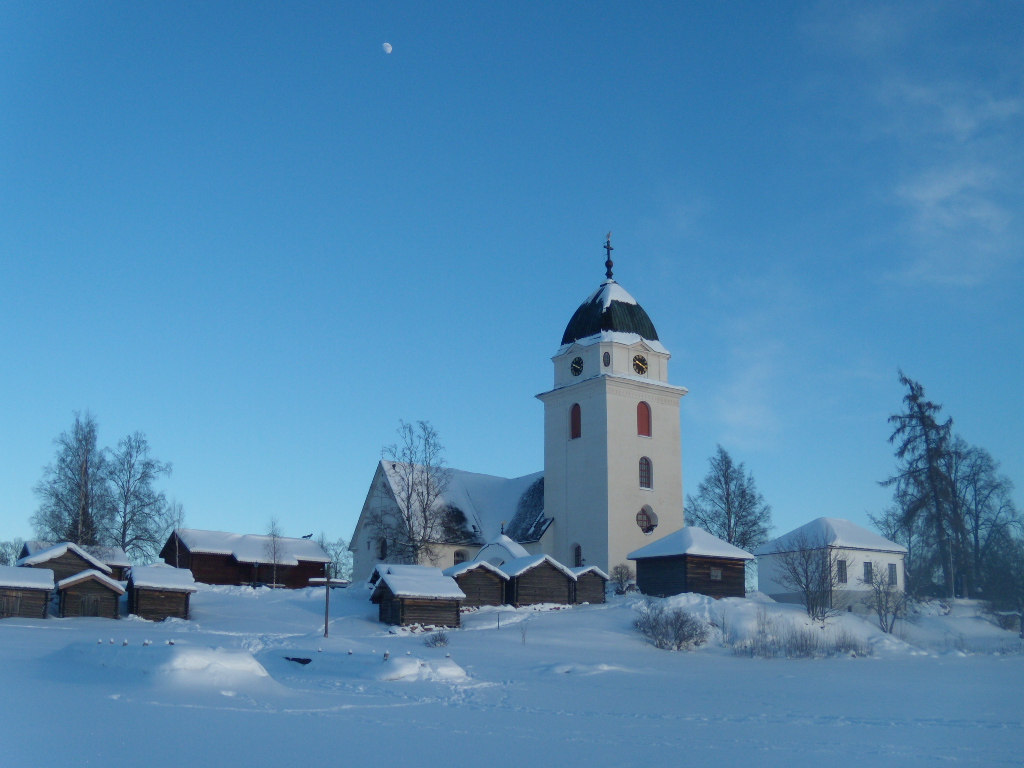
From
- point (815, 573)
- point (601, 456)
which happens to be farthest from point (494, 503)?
→ point (815, 573)

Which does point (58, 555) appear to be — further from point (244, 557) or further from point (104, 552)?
point (244, 557)

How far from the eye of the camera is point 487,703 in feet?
58.5

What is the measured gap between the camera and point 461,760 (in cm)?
1220

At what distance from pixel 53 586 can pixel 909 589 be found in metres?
38.3

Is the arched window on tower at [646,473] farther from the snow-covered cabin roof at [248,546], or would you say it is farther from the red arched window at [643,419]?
the snow-covered cabin roof at [248,546]

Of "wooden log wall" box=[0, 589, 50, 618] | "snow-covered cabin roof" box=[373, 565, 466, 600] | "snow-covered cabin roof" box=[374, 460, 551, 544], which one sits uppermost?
"snow-covered cabin roof" box=[374, 460, 551, 544]

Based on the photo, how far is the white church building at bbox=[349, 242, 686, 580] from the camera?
4544 centimetres

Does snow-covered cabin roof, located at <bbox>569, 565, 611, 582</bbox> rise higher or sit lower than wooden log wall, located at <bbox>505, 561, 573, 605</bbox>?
higher

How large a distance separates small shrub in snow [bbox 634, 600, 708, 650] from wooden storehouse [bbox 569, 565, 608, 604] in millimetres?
7895

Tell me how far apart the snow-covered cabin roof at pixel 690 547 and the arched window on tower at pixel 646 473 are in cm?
557

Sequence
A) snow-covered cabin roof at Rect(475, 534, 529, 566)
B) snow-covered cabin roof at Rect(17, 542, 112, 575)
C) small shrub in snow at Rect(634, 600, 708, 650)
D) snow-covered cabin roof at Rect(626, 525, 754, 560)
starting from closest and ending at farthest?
small shrub in snow at Rect(634, 600, 708, 650), snow-covered cabin roof at Rect(17, 542, 112, 575), snow-covered cabin roof at Rect(626, 525, 754, 560), snow-covered cabin roof at Rect(475, 534, 529, 566)

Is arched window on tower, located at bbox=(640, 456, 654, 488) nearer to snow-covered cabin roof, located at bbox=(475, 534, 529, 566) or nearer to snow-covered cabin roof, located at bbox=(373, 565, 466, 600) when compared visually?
snow-covered cabin roof, located at bbox=(475, 534, 529, 566)

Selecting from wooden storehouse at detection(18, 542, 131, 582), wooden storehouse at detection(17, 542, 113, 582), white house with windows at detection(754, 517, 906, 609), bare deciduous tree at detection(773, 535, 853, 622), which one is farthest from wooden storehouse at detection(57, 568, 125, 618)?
white house with windows at detection(754, 517, 906, 609)

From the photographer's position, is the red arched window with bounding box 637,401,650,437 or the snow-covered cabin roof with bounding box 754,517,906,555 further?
the red arched window with bounding box 637,401,650,437
